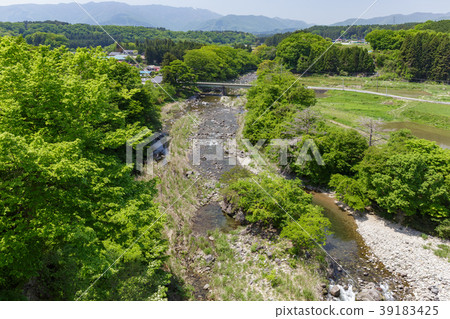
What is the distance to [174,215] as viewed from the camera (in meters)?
16.5

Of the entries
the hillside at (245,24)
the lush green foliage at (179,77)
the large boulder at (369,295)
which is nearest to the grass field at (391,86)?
the lush green foliage at (179,77)

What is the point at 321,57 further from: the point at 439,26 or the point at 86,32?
the point at 86,32

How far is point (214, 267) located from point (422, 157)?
13539 mm

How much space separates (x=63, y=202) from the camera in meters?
8.06

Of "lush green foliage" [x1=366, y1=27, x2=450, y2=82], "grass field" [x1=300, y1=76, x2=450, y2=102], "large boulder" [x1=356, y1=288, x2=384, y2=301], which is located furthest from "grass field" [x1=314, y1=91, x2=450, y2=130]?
"lush green foliage" [x1=366, y1=27, x2=450, y2=82]

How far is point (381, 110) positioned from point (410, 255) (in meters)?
32.9

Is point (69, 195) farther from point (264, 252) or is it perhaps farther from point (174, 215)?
point (264, 252)

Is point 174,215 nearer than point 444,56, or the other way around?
point 174,215

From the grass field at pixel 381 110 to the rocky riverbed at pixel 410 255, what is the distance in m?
18.6

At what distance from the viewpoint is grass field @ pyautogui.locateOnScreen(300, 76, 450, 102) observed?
49.5m

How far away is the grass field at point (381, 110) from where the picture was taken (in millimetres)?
35688

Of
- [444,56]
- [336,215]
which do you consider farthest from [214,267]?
[444,56]

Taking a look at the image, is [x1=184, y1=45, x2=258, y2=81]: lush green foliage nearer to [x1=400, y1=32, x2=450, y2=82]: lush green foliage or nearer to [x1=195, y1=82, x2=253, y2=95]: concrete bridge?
[x1=195, y1=82, x2=253, y2=95]: concrete bridge

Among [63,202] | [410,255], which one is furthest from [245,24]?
[63,202]
